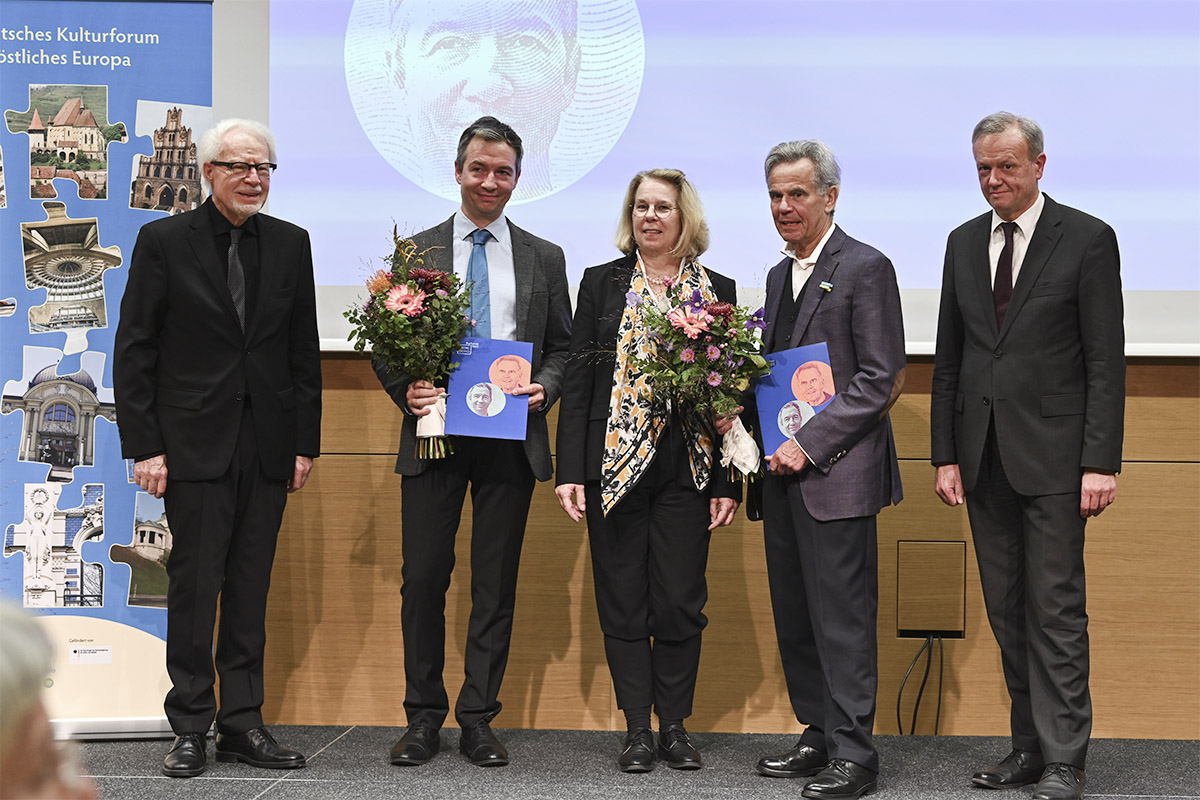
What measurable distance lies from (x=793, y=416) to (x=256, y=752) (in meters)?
1.96

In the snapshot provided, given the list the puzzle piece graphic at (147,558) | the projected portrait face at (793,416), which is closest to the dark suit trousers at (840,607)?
the projected portrait face at (793,416)

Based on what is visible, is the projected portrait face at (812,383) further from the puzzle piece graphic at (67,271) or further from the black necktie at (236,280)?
the puzzle piece graphic at (67,271)

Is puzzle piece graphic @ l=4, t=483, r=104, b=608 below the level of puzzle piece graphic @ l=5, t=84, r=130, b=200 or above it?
below

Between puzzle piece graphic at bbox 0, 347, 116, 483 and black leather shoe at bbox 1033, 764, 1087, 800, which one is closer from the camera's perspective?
black leather shoe at bbox 1033, 764, 1087, 800

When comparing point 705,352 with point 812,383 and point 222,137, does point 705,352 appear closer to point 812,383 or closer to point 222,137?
point 812,383

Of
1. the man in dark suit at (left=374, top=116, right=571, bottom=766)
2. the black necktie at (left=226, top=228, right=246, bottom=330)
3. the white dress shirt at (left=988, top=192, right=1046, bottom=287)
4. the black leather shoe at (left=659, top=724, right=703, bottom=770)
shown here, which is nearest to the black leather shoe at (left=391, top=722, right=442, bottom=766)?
the man in dark suit at (left=374, top=116, right=571, bottom=766)

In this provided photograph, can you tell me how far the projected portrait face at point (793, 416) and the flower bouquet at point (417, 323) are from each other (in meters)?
1.01

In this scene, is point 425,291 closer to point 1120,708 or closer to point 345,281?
point 345,281

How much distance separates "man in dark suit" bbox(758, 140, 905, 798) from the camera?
10.1 ft

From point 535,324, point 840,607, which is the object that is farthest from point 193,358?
point 840,607

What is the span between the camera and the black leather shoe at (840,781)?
298cm

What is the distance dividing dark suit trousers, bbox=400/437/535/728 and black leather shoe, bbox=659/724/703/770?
21.8 inches

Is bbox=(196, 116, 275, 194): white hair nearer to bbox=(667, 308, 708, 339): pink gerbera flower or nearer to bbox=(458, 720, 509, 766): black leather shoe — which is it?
bbox=(667, 308, 708, 339): pink gerbera flower

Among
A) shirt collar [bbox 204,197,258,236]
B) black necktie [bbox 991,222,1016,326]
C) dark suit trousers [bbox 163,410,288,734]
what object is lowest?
dark suit trousers [bbox 163,410,288,734]
